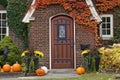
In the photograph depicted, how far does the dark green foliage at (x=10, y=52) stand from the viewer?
23962 millimetres

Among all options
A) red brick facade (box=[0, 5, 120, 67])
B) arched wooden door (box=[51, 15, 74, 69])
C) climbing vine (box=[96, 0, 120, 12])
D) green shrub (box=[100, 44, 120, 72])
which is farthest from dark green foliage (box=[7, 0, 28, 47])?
green shrub (box=[100, 44, 120, 72])

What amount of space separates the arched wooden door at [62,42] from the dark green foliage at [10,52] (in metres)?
2.09

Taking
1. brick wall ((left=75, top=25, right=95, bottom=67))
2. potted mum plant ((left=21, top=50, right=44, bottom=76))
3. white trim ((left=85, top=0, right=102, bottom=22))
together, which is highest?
white trim ((left=85, top=0, right=102, bottom=22))

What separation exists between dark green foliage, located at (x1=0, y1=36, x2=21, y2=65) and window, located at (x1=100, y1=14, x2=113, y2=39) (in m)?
5.56

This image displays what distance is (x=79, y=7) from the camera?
24.2 metres

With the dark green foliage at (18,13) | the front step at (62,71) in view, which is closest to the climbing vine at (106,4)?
the dark green foliage at (18,13)

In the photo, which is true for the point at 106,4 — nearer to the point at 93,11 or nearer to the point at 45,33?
the point at 93,11

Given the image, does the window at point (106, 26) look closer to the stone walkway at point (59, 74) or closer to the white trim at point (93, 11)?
the white trim at point (93, 11)

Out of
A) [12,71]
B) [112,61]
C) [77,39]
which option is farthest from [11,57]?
[112,61]

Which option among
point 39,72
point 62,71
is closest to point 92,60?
point 62,71

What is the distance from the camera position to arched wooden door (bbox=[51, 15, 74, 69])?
24.2 meters

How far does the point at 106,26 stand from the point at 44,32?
5.20 meters

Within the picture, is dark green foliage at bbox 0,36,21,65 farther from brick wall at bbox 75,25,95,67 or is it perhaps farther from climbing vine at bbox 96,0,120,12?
climbing vine at bbox 96,0,120,12

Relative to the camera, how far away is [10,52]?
24625 mm
